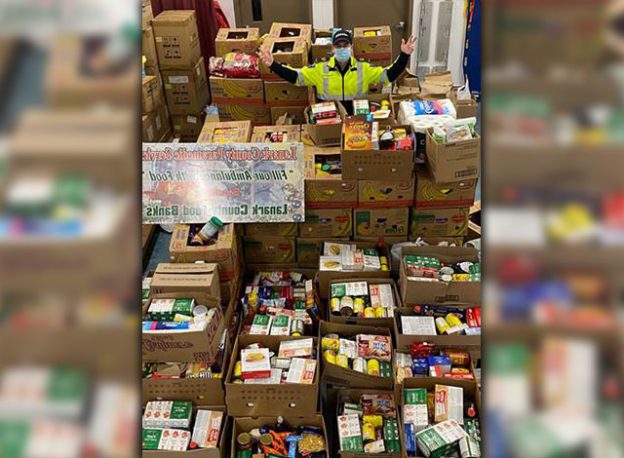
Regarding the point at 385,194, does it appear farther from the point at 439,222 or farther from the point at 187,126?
the point at 187,126

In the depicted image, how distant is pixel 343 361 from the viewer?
2895mm

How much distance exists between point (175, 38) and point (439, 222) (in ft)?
11.8

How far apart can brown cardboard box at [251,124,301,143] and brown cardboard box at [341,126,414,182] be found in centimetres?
71

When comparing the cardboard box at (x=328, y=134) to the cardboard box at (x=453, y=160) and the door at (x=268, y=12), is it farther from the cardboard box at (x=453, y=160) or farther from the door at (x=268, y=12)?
the door at (x=268, y=12)

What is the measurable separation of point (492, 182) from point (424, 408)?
2.43 meters

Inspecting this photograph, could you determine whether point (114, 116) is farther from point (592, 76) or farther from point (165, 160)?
point (165, 160)

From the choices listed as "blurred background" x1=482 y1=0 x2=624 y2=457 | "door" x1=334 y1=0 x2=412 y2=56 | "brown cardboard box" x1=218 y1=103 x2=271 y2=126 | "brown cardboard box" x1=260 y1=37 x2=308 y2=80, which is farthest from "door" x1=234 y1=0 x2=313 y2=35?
"blurred background" x1=482 y1=0 x2=624 y2=457

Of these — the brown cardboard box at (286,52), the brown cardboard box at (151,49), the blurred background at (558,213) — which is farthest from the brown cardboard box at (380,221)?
the blurred background at (558,213)

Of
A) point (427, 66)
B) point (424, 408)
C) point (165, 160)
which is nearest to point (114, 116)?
point (424, 408)

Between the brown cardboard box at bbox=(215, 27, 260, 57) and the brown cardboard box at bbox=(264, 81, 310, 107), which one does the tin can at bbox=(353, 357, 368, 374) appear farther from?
the brown cardboard box at bbox=(215, 27, 260, 57)

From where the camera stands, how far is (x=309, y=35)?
5.16 meters

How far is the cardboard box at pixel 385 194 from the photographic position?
339cm

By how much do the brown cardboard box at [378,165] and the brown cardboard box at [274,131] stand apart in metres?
0.71

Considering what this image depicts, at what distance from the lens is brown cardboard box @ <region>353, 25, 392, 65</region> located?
16.1ft
